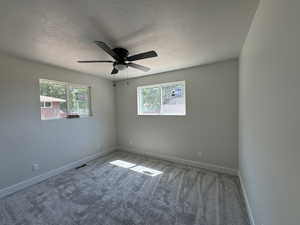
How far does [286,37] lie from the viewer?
764mm

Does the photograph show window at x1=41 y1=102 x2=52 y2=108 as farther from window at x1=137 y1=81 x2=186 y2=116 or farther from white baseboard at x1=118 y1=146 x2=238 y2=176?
white baseboard at x1=118 y1=146 x2=238 y2=176

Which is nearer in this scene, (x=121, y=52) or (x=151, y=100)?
(x=121, y=52)

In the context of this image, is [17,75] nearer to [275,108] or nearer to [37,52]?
[37,52]

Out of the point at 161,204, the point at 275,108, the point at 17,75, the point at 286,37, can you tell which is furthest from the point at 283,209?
the point at 17,75

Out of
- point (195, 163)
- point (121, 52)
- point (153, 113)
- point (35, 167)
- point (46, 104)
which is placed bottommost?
point (195, 163)

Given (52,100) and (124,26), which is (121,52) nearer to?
(124,26)

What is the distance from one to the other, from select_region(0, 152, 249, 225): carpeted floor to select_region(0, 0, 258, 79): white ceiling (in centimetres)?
236

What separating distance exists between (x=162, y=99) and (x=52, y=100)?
8.69 feet

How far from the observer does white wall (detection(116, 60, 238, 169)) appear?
2.76 meters

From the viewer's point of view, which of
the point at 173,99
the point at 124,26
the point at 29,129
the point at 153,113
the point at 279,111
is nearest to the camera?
the point at 279,111

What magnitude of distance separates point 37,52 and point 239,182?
13.7 feet

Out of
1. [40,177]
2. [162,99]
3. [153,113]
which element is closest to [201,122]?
[162,99]

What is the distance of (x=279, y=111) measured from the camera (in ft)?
2.82

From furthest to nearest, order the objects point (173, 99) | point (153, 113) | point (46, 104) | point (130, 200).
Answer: point (153, 113) → point (173, 99) → point (46, 104) → point (130, 200)
